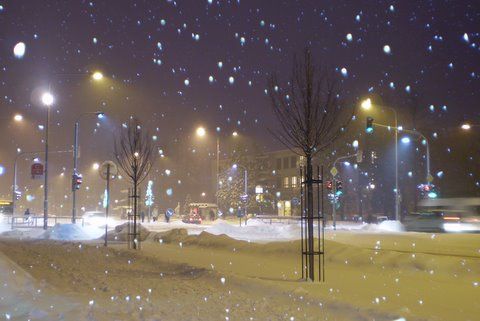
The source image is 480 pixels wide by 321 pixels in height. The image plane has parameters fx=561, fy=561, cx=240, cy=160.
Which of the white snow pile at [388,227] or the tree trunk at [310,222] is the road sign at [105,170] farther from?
the white snow pile at [388,227]

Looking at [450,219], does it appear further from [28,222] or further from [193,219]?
[28,222]

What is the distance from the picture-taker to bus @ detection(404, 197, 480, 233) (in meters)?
35.9

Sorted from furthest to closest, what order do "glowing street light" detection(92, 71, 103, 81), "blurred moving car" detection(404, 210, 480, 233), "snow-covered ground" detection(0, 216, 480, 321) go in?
1. "blurred moving car" detection(404, 210, 480, 233)
2. "glowing street light" detection(92, 71, 103, 81)
3. "snow-covered ground" detection(0, 216, 480, 321)

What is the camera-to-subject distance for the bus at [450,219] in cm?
3588

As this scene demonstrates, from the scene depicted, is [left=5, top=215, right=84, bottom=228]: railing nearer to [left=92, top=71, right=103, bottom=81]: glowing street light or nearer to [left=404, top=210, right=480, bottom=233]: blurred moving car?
[left=92, top=71, right=103, bottom=81]: glowing street light

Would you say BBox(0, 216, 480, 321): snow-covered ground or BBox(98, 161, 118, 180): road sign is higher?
BBox(98, 161, 118, 180): road sign

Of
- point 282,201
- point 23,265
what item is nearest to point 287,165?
point 282,201

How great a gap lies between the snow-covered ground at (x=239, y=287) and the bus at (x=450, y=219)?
2162 centimetres

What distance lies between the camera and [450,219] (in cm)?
3631

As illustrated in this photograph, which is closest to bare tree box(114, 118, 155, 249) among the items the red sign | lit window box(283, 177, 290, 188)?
the red sign

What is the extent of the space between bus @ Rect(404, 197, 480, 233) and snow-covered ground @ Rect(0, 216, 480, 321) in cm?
2162

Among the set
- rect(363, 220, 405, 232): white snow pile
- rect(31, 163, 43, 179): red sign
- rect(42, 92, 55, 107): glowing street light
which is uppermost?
rect(42, 92, 55, 107): glowing street light

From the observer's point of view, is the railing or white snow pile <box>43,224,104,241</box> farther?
the railing

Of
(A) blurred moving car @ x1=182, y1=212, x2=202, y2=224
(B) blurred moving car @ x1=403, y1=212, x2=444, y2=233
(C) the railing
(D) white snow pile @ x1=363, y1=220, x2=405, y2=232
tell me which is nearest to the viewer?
(B) blurred moving car @ x1=403, y1=212, x2=444, y2=233
